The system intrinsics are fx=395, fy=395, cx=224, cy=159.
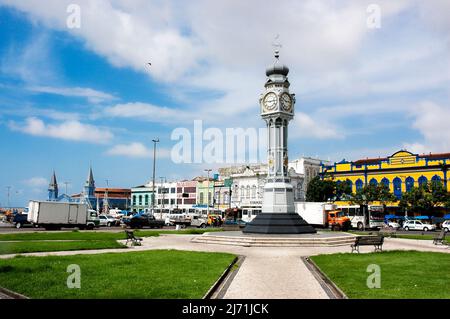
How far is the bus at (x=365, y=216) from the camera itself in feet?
154

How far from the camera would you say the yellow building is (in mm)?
65125

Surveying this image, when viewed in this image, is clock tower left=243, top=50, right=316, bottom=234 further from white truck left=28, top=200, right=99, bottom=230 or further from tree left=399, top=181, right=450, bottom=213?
tree left=399, top=181, right=450, bottom=213

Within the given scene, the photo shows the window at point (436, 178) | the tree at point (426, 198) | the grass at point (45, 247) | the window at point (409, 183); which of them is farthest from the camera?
the window at point (409, 183)

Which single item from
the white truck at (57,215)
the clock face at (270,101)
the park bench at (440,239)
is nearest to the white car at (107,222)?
the white truck at (57,215)

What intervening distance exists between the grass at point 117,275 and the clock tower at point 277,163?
1127 cm

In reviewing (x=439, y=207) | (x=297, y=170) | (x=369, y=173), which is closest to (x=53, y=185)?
(x=297, y=170)

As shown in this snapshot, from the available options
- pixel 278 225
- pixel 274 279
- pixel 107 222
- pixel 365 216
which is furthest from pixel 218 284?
pixel 107 222

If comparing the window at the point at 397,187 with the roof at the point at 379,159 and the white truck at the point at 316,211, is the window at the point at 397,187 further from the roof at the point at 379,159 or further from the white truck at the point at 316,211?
the white truck at the point at 316,211

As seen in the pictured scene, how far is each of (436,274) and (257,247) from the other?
446 inches

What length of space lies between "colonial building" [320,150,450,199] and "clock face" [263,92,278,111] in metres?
42.9

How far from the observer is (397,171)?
6919 cm

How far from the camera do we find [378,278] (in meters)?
11.4

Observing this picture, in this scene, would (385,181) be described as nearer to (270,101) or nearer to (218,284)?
(270,101)
